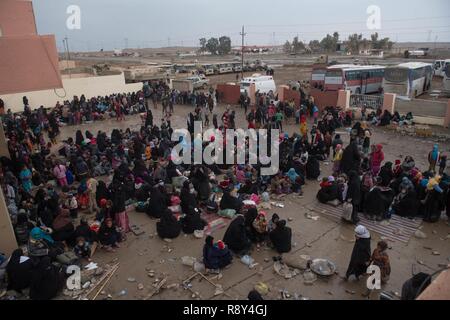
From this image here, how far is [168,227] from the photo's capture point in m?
7.44

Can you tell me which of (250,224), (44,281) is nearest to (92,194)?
(44,281)

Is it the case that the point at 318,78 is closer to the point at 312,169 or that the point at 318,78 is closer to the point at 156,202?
the point at 312,169

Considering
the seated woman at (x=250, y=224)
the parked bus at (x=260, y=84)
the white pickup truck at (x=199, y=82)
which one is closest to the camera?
the seated woman at (x=250, y=224)

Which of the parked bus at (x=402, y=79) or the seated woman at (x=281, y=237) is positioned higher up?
the parked bus at (x=402, y=79)

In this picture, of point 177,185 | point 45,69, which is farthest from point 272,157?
point 45,69

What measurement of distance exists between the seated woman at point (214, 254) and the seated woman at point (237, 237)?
1.22 feet

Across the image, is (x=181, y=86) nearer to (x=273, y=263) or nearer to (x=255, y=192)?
(x=255, y=192)

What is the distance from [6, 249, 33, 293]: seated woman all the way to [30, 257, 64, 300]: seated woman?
7.4 inches

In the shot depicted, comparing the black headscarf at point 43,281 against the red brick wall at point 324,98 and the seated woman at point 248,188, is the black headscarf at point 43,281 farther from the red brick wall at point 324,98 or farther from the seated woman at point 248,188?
the red brick wall at point 324,98

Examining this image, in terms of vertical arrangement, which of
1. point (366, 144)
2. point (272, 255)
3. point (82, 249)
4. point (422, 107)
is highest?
point (422, 107)

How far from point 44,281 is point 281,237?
4.24 meters

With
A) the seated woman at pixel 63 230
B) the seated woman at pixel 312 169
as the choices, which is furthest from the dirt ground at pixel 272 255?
the seated woman at pixel 312 169

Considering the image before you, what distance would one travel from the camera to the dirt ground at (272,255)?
5836 mm

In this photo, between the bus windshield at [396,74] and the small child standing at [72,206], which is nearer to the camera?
the small child standing at [72,206]
